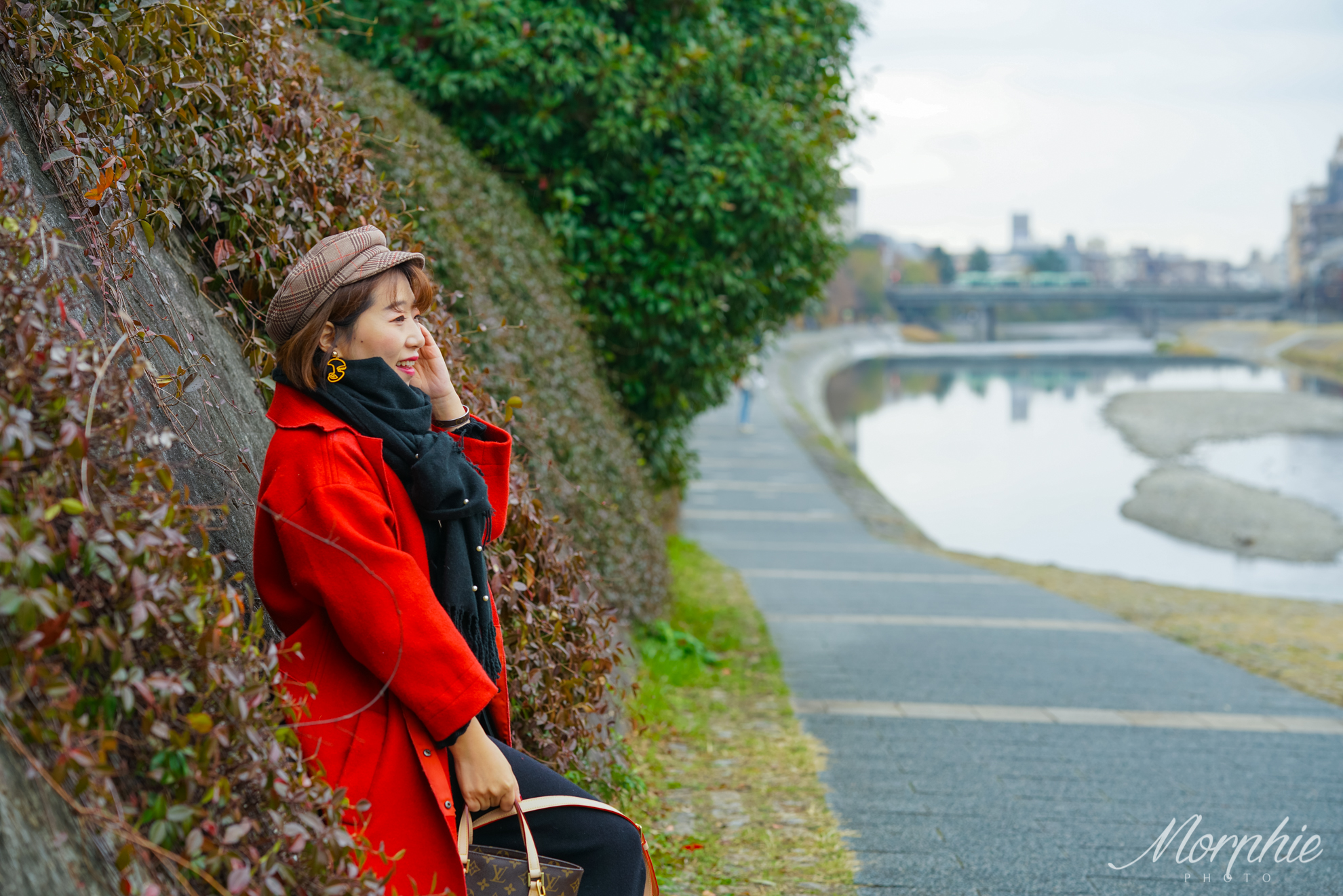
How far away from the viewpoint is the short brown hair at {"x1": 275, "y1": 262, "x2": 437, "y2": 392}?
2.01 m

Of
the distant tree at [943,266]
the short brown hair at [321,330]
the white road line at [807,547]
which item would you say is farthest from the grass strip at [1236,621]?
the distant tree at [943,266]

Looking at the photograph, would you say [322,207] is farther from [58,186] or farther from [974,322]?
[974,322]

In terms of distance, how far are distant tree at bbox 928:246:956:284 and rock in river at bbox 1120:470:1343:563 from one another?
9919 centimetres

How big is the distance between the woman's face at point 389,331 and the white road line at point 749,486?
16385 millimetres

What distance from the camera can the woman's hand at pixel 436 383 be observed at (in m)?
2.29

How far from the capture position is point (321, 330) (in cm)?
203

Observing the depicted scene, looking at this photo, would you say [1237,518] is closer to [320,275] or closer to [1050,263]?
[320,275]

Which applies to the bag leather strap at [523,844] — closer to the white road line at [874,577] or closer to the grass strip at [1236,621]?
the grass strip at [1236,621]

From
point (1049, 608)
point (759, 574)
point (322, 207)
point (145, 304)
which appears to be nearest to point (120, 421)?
point (145, 304)

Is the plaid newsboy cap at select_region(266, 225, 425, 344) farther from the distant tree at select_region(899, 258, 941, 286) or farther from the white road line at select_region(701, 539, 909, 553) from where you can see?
the distant tree at select_region(899, 258, 941, 286)

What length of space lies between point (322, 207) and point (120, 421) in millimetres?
1892

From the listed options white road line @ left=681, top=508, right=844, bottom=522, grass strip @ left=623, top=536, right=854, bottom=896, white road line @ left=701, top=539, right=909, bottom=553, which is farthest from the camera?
white road line @ left=681, top=508, right=844, bottom=522

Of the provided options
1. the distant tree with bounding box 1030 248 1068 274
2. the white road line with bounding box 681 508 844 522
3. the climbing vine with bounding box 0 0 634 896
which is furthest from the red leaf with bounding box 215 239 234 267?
the distant tree with bounding box 1030 248 1068 274

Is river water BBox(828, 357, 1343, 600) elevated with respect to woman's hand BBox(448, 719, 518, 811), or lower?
lower
